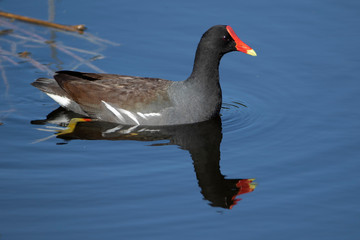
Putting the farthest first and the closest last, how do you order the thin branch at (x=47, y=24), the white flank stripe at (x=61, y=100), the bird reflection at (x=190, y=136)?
the thin branch at (x=47, y=24) < the white flank stripe at (x=61, y=100) < the bird reflection at (x=190, y=136)

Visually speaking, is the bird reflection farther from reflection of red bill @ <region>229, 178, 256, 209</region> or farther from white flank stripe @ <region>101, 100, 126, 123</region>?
white flank stripe @ <region>101, 100, 126, 123</region>

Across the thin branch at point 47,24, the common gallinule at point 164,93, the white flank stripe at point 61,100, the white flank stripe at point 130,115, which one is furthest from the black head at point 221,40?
the thin branch at point 47,24

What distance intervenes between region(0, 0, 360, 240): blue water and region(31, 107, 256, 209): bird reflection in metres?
0.02

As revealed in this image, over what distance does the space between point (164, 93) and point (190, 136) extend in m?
0.67

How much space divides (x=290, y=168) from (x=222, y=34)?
2.01m

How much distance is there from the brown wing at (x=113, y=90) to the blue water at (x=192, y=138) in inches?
12.9

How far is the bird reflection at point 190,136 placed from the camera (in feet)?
20.9

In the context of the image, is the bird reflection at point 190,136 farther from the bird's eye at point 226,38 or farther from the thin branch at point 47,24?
the thin branch at point 47,24

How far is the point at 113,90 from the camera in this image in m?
7.88

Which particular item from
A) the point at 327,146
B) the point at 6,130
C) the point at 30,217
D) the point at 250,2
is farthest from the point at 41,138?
the point at 250,2

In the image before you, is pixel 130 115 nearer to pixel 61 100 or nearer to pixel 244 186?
pixel 61 100

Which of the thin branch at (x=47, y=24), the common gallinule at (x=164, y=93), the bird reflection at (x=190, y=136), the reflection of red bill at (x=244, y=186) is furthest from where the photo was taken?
the thin branch at (x=47, y=24)

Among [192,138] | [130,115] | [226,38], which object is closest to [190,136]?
[192,138]

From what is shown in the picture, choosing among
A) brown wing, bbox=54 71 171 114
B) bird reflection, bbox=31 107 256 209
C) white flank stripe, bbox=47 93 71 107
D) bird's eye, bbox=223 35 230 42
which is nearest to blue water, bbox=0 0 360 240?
bird reflection, bbox=31 107 256 209
